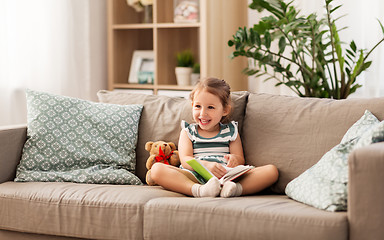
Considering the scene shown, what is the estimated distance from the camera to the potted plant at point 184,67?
4113 mm

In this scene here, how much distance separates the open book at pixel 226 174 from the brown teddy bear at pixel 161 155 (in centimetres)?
25

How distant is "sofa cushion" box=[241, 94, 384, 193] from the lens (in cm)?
238

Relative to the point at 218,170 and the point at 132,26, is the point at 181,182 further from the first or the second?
the point at 132,26

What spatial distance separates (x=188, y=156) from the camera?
252 cm

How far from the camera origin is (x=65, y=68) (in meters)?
3.96

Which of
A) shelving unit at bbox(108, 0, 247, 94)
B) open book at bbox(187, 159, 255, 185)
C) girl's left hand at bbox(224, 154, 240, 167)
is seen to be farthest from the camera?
shelving unit at bbox(108, 0, 247, 94)

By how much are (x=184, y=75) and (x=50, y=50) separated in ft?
3.07

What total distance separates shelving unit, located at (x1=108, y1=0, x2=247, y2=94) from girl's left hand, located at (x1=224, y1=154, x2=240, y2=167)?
1.47m

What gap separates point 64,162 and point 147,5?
198 centimetres

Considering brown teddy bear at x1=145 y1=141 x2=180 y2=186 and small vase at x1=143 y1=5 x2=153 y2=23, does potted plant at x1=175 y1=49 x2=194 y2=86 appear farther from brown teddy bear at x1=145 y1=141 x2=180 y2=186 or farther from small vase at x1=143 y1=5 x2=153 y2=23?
brown teddy bear at x1=145 y1=141 x2=180 y2=186

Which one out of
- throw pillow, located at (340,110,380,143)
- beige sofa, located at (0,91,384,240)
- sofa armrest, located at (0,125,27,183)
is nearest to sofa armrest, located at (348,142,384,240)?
beige sofa, located at (0,91,384,240)

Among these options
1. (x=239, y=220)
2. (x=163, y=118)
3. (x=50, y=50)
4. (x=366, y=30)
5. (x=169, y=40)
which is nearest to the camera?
(x=239, y=220)

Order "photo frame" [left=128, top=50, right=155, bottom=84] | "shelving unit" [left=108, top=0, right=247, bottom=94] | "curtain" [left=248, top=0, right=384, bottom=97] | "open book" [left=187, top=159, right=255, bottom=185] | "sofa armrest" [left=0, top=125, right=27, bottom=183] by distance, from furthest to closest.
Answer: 1. "photo frame" [left=128, top=50, right=155, bottom=84]
2. "shelving unit" [left=108, top=0, right=247, bottom=94]
3. "curtain" [left=248, top=0, right=384, bottom=97]
4. "sofa armrest" [left=0, top=125, right=27, bottom=183]
5. "open book" [left=187, top=159, right=255, bottom=185]

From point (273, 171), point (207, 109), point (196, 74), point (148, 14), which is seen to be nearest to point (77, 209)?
point (207, 109)
